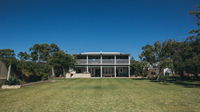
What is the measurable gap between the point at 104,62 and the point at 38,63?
52.7 feet

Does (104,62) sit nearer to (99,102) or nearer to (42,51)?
(99,102)

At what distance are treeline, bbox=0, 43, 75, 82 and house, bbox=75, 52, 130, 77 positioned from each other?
3.78 m

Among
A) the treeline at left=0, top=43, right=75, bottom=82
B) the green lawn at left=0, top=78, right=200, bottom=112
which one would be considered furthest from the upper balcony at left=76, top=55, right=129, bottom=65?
the green lawn at left=0, top=78, right=200, bottom=112

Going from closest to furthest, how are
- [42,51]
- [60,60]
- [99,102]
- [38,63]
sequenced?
[99,102], [38,63], [60,60], [42,51]

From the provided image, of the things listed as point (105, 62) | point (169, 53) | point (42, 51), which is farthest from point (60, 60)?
point (42, 51)

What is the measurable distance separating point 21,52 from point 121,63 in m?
37.6

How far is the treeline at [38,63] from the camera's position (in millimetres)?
12898

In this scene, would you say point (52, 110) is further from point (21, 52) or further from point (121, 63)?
point (21, 52)

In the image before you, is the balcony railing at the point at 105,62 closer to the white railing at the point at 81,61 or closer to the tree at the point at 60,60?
the white railing at the point at 81,61

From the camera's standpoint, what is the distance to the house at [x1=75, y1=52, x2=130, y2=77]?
30.2 m

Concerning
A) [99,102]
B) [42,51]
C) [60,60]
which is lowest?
[99,102]

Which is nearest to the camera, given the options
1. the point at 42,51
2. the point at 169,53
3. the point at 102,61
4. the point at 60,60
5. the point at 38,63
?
the point at 38,63

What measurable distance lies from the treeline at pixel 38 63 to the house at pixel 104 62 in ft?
12.4

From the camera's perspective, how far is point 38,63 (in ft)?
55.8
